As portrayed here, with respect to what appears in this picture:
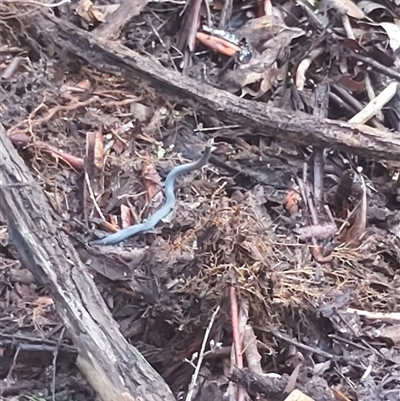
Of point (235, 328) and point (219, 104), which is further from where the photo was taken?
point (219, 104)

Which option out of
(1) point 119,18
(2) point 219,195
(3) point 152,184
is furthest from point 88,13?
(2) point 219,195

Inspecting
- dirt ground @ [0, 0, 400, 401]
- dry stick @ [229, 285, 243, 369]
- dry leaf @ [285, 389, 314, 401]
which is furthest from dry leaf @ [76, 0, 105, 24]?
dry leaf @ [285, 389, 314, 401]

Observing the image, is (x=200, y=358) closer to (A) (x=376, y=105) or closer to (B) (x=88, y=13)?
(A) (x=376, y=105)

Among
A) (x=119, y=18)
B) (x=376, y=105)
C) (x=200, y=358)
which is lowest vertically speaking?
(x=200, y=358)

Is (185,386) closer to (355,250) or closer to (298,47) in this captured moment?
(355,250)

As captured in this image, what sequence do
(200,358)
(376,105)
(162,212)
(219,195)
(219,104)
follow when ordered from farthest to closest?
(376,105), (219,104), (219,195), (162,212), (200,358)

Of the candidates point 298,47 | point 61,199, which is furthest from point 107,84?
point 298,47

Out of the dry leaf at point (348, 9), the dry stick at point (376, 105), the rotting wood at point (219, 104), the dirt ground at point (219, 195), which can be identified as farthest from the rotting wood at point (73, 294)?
the dry leaf at point (348, 9)

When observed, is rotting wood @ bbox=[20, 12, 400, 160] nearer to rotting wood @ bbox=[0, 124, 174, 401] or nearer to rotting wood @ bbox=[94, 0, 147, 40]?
rotting wood @ bbox=[94, 0, 147, 40]
